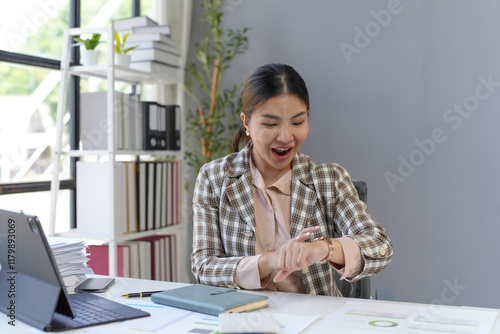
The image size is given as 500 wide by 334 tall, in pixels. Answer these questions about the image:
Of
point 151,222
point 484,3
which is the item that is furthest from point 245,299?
point 484,3

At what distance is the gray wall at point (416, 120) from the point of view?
9.43ft

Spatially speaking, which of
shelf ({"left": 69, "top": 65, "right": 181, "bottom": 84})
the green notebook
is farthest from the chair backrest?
shelf ({"left": 69, "top": 65, "right": 181, "bottom": 84})

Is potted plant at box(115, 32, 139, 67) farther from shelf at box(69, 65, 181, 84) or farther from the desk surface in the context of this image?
the desk surface

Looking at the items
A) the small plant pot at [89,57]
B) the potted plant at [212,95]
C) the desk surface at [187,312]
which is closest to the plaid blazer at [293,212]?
the desk surface at [187,312]

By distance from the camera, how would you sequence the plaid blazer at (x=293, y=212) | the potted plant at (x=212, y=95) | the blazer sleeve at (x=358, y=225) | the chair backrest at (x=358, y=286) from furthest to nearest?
the potted plant at (x=212, y=95) → the chair backrest at (x=358, y=286) → the plaid blazer at (x=293, y=212) → the blazer sleeve at (x=358, y=225)

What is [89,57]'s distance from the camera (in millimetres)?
2799

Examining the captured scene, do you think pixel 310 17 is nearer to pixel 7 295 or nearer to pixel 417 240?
pixel 417 240

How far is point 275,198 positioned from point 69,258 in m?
0.64

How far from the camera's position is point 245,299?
132 centimetres

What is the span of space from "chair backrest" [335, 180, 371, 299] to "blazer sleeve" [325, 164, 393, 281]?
86 millimetres

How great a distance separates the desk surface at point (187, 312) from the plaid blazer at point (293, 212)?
223 millimetres

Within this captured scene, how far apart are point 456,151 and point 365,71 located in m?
0.64

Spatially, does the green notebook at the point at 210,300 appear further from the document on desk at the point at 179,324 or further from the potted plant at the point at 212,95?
the potted plant at the point at 212,95

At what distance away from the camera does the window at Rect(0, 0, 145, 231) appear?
8.46 ft
